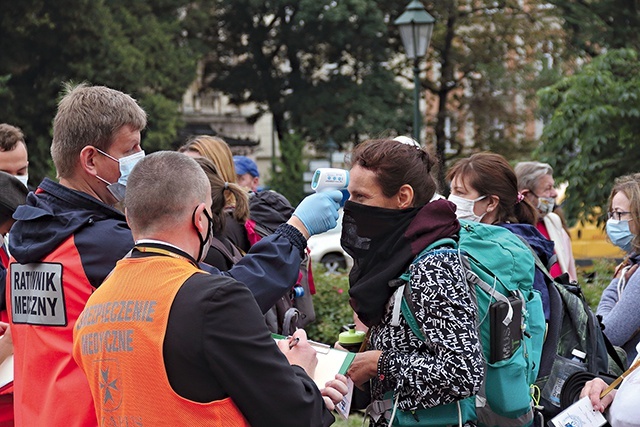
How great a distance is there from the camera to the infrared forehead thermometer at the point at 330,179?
3.19m

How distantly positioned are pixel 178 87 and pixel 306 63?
5922 millimetres

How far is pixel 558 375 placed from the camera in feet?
12.0

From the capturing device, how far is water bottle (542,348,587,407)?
365 cm

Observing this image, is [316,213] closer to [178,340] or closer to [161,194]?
[161,194]

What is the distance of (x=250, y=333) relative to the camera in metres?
2.28

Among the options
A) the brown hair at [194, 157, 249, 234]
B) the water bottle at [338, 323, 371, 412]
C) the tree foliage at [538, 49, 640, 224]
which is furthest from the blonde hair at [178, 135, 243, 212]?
the tree foliage at [538, 49, 640, 224]

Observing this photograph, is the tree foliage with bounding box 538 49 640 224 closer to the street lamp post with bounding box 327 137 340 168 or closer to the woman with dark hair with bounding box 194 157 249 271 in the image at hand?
the woman with dark hair with bounding box 194 157 249 271

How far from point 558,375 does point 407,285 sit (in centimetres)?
110

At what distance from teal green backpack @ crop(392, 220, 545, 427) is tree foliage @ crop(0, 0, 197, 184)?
18.2 m

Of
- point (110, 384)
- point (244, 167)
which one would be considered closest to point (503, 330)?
point (110, 384)

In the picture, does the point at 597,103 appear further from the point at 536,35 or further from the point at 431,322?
the point at 536,35

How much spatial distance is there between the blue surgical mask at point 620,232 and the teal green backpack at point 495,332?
2.09 m

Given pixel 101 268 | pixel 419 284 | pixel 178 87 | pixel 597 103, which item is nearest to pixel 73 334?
pixel 101 268

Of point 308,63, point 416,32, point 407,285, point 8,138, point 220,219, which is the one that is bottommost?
point 308,63
